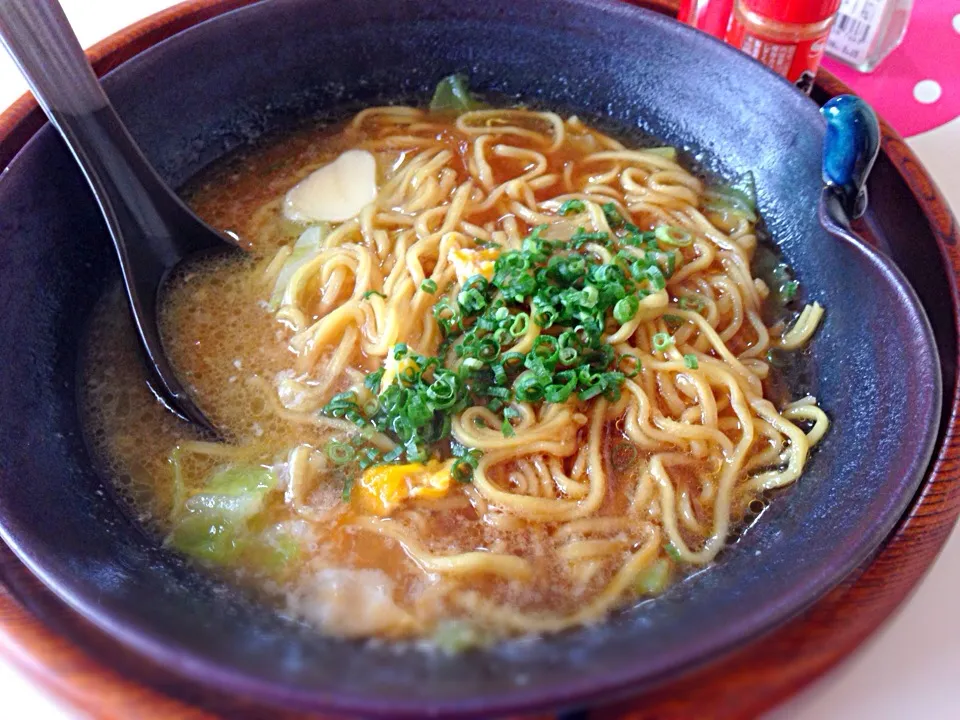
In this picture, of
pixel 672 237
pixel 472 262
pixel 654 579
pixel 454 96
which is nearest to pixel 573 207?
pixel 672 237

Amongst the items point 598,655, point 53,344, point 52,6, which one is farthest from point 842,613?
point 52,6

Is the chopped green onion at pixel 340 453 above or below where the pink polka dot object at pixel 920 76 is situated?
above

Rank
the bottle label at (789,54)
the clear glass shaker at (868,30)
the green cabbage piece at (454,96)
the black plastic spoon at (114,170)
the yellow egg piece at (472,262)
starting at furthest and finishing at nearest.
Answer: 1. the clear glass shaker at (868,30)
2. the green cabbage piece at (454,96)
3. the bottle label at (789,54)
4. the yellow egg piece at (472,262)
5. the black plastic spoon at (114,170)

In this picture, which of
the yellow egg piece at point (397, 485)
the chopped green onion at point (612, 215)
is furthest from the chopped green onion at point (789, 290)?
the yellow egg piece at point (397, 485)

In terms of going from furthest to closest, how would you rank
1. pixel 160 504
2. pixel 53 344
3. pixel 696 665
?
pixel 53 344, pixel 160 504, pixel 696 665

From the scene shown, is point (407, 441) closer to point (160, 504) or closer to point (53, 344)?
point (160, 504)

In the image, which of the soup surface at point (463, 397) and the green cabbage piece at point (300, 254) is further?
the green cabbage piece at point (300, 254)

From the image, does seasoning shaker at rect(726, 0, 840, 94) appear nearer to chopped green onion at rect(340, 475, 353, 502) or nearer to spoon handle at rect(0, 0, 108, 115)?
chopped green onion at rect(340, 475, 353, 502)

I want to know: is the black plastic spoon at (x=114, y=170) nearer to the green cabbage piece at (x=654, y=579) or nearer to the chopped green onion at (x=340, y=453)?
the chopped green onion at (x=340, y=453)
